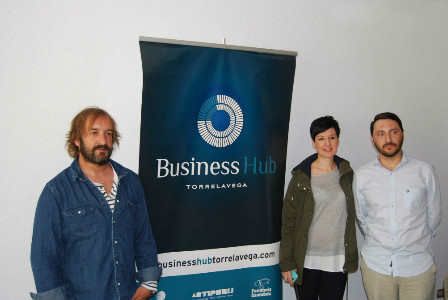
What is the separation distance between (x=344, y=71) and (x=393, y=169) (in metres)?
1.03

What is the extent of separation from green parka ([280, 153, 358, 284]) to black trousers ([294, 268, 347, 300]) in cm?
5

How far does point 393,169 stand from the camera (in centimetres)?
221

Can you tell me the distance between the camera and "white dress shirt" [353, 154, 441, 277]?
6.90 ft

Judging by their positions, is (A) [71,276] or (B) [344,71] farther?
(B) [344,71]

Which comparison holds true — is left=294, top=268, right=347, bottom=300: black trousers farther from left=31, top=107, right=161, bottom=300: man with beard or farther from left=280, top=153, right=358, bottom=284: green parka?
left=31, top=107, right=161, bottom=300: man with beard

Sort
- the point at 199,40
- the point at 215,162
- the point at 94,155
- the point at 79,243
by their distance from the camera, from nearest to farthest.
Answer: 1. the point at 79,243
2. the point at 94,155
3. the point at 215,162
4. the point at 199,40

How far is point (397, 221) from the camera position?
212 cm

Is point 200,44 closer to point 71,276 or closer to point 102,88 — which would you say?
point 102,88

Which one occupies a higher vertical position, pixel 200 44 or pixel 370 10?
pixel 370 10

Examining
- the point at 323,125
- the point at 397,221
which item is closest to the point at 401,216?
the point at 397,221

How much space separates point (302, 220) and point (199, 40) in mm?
1455

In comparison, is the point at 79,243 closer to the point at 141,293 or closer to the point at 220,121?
the point at 141,293

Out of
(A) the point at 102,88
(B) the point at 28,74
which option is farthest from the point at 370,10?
(B) the point at 28,74

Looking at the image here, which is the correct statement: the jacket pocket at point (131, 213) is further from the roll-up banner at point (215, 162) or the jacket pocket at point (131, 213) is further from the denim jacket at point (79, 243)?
the roll-up banner at point (215, 162)
